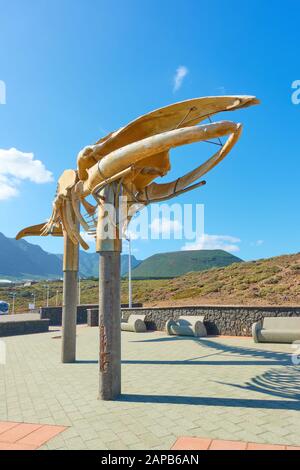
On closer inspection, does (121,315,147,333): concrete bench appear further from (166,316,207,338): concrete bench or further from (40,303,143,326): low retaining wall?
(40,303,143,326): low retaining wall

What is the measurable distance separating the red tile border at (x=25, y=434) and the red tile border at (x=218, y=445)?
5.74ft

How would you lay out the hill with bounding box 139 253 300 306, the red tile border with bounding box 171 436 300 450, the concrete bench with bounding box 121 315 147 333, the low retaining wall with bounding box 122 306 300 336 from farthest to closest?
the hill with bounding box 139 253 300 306 < the concrete bench with bounding box 121 315 147 333 < the low retaining wall with bounding box 122 306 300 336 < the red tile border with bounding box 171 436 300 450

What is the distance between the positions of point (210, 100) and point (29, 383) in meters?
6.98

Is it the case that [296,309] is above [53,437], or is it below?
above

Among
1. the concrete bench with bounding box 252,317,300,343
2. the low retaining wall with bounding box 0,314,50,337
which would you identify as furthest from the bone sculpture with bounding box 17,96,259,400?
the low retaining wall with bounding box 0,314,50,337

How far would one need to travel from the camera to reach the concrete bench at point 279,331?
1189 cm

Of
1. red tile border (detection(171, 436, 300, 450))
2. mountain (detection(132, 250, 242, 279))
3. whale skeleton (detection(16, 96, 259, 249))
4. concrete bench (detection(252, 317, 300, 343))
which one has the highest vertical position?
mountain (detection(132, 250, 242, 279))

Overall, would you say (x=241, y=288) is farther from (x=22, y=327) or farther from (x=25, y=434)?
(x=25, y=434)

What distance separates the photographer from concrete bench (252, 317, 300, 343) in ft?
39.0

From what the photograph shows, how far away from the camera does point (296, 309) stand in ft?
43.2

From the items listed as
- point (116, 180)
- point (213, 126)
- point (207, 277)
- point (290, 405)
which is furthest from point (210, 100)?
point (207, 277)

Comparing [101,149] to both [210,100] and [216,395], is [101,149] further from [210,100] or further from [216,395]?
[216,395]

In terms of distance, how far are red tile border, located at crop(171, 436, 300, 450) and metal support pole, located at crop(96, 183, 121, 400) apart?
2400 mm

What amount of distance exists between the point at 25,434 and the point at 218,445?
8.66 feet
